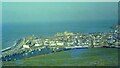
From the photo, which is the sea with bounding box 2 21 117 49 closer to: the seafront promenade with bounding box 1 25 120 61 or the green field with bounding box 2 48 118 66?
the seafront promenade with bounding box 1 25 120 61

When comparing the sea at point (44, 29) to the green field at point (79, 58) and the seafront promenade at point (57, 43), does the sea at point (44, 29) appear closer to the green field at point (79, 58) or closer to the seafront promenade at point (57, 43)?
the seafront promenade at point (57, 43)

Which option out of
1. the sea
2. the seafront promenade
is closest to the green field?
the seafront promenade

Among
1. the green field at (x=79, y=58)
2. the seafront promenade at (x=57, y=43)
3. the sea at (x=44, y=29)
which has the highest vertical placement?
the sea at (x=44, y=29)

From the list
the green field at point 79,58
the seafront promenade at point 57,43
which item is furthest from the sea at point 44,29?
the green field at point 79,58

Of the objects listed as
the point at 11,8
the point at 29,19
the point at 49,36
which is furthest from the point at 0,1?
the point at 49,36

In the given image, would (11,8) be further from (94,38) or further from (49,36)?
(94,38)
